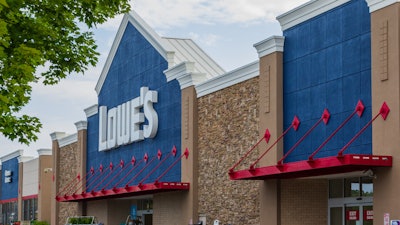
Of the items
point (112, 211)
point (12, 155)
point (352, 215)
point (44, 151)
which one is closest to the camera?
point (352, 215)

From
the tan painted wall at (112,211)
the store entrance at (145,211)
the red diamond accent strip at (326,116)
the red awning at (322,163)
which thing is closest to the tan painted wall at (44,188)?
the tan painted wall at (112,211)

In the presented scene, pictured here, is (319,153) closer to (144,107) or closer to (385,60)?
(385,60)

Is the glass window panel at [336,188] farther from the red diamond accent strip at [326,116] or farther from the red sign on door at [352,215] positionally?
the red diamond accent strip at [326,116]

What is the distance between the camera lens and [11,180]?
71.6m

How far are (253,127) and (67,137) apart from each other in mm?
27986

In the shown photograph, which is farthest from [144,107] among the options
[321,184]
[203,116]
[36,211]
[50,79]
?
[36,211]

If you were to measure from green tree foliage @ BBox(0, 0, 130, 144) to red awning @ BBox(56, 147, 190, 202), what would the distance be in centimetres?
1344

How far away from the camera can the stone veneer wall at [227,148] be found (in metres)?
30.2

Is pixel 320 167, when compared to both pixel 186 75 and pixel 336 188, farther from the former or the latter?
pixel 186 75

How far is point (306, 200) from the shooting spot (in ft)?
92.1

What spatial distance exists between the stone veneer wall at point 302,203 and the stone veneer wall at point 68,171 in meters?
26.5

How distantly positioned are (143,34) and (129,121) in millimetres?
4578

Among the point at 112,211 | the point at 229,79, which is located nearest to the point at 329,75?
the point at 229,79

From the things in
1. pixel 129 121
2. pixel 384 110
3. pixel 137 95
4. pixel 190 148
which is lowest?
pixel 190 148
